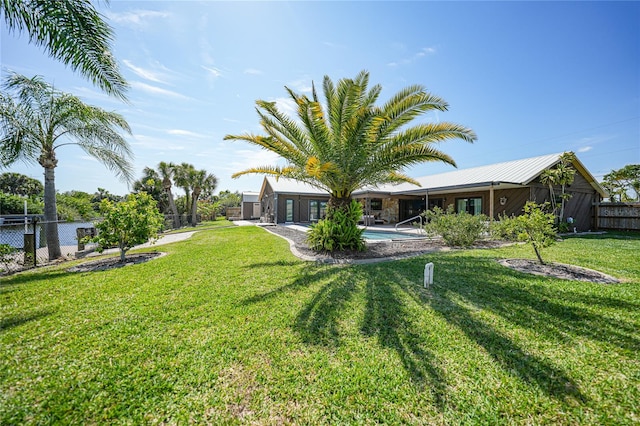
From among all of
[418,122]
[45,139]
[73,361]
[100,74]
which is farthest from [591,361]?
[45,139]

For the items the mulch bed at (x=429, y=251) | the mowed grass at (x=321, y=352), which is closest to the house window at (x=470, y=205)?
the mulch bed at (x=429, y=251)

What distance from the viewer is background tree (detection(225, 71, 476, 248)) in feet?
22.7

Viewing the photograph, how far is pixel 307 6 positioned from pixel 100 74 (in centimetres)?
632

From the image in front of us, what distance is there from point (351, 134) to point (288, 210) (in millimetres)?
16806

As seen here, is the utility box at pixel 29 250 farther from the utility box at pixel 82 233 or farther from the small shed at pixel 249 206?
the small shed at pixel 249 206

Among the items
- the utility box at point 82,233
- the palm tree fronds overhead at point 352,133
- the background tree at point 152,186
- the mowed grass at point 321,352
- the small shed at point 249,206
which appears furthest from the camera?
the small shed at point 249,206

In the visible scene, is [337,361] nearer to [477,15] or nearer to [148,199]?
[148,199]

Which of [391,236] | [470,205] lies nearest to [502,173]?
[470,205]

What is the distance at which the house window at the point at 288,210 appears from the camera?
23109 mm

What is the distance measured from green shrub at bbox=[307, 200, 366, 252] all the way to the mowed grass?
10.5ft

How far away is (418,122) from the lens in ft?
25.4

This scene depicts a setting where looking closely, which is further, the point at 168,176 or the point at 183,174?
the point at 183,174

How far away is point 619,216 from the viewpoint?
1644 cm

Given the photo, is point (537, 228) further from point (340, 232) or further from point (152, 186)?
point (152, 186)
